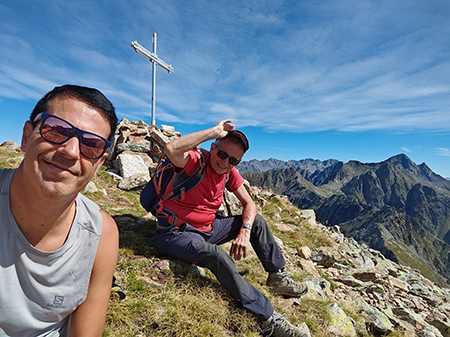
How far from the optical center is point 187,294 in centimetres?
463

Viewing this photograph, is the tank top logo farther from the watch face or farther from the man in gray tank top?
the watch face

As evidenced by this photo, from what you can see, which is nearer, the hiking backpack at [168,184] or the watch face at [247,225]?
the hiking backpack at [168,184]

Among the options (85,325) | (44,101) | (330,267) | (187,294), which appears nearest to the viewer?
(44,101)

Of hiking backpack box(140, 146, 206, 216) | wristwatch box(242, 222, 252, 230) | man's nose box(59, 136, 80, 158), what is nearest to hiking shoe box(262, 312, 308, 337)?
wristwatch box(242, 222, 252, 230)

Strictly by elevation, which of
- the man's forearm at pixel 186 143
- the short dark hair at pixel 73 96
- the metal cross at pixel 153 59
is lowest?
the short dark hair at pixel 73 96

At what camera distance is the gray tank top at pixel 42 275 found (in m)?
1.85

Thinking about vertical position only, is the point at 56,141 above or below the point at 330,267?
above

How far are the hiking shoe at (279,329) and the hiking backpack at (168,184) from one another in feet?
9.55

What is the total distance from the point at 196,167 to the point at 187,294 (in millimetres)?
2500

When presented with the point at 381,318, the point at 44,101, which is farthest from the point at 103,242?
the point at 381,318

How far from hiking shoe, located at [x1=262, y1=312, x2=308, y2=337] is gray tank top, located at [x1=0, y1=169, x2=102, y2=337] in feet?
11.0

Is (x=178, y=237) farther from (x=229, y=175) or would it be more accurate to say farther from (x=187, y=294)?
(x=229, y=175)

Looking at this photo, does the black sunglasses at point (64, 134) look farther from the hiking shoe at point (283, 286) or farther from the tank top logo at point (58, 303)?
the hiking shoe at point (283, 286)

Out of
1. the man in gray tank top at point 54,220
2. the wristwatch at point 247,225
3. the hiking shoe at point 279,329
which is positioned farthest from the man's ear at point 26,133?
the hiking shoe at point 279,329
